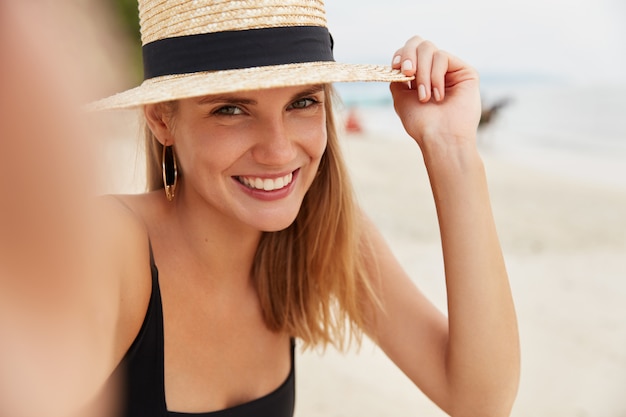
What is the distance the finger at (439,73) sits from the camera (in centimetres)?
191

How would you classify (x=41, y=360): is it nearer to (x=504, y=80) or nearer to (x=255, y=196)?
(x=255, y=196)

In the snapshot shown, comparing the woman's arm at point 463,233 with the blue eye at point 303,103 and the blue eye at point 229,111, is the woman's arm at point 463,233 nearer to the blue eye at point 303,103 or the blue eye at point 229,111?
the blue eye at point 303,103

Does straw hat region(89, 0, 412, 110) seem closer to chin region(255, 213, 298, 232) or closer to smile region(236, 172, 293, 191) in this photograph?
smile region(236, 172, 293, 191)

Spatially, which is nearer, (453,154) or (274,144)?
(274,144)

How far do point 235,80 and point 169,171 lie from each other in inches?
26.0

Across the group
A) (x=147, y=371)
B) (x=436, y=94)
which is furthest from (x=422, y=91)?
(x=147, y=371)

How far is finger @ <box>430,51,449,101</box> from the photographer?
191cm

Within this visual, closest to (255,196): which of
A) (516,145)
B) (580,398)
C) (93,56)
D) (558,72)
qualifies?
(93,56)

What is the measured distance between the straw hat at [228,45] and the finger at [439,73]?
12.0 inches

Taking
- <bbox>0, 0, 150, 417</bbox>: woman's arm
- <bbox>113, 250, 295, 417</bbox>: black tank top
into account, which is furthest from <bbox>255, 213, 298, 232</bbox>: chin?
<bbox>0, 0, 150, 417</bbox>: woman's arm

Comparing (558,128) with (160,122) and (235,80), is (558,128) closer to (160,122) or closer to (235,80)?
(160,122)

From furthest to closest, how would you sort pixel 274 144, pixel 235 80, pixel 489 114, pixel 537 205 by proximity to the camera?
pixel 489 114, pixel 537 205, pixel 274 144, pixel 235 80

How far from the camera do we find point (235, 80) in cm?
150

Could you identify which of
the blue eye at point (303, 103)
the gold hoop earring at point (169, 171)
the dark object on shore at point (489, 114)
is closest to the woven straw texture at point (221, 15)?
the blue eye at point (303, 103)
